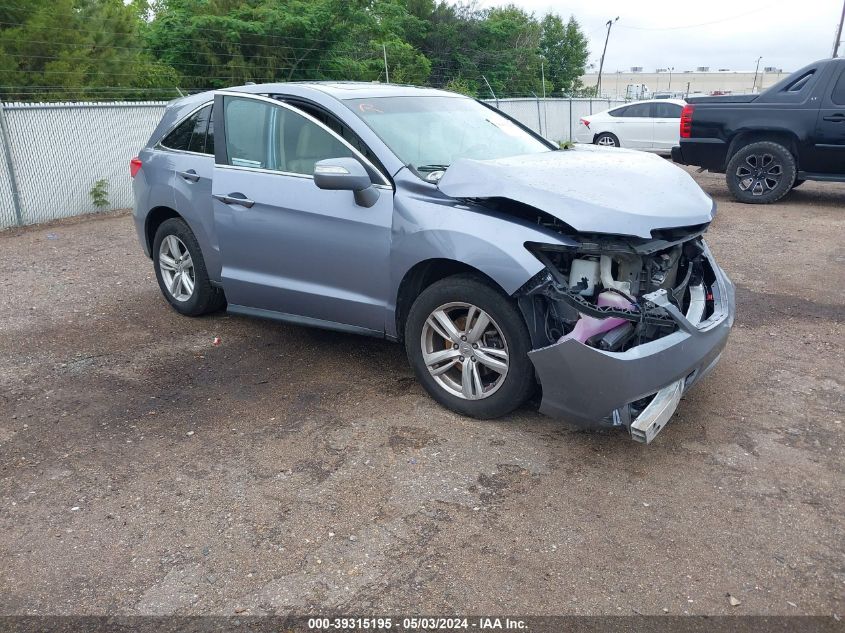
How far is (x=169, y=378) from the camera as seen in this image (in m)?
4.96

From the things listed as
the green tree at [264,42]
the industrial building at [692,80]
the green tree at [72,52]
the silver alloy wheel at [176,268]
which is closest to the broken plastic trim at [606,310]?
the silver alloy wheel at [176,268]

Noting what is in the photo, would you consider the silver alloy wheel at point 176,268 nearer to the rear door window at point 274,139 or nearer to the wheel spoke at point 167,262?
the wheel spoke at point 167,262

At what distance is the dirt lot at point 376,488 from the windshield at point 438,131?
4.65ft

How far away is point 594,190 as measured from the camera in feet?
12.6

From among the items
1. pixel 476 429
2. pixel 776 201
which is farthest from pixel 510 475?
pixel 776 201

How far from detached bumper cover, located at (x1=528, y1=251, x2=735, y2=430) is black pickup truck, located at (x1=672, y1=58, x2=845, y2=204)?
7.93m

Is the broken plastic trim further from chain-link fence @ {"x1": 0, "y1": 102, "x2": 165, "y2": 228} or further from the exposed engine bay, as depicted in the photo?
chain-link fence @ {"x1": 0, "y1": 102, "x2": 165, "y2": 228}

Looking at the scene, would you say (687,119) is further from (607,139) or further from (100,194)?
(100,194)

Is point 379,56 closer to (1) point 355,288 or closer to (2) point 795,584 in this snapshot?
(1) point 355,288

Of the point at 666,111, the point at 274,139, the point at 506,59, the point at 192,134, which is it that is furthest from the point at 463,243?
the point at 506,59

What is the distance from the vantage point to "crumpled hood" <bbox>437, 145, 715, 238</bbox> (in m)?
3.66

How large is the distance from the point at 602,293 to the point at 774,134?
27.7 ft

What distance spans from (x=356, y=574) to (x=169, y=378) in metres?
2.51

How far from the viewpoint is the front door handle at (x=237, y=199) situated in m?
4.92
